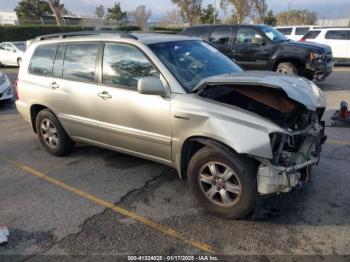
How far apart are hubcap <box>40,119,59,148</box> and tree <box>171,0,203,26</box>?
38.1 metres

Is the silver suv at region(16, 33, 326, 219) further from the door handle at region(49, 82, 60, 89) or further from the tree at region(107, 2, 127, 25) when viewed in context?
the tree at region(107, 2, 127, 25)

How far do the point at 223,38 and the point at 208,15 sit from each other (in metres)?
35.1

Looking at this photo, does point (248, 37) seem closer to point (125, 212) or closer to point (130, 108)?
point (130, 108)

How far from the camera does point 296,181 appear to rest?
3.45 meters

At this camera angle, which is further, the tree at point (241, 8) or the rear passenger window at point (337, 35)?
the tree at point (241, 8)

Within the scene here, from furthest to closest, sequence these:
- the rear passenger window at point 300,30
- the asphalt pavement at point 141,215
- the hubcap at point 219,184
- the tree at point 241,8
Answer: the tree at point 241,8 < the rear passenger window at point 300,30 < the hubcap at point 219,184 < the asphalt pavement at point 141,215

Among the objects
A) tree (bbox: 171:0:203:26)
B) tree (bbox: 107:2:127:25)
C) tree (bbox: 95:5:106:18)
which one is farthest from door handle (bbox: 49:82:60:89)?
tree (bbox: 95:5:106:18)

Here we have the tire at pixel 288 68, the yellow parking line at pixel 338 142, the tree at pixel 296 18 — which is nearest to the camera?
the yellow parking line at pixel 338 142

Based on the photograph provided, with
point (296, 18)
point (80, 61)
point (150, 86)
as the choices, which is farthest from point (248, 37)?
point (296, 18)

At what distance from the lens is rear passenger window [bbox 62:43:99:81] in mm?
4796

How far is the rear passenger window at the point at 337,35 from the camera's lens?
16.6 meters

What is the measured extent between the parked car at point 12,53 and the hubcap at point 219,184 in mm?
17923

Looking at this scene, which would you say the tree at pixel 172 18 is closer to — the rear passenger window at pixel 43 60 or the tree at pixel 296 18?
the tree at pixel 296 18

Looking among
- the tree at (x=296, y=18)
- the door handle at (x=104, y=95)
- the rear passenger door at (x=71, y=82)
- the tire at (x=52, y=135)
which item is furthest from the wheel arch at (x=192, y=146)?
the tree at (x=296, y=18)
